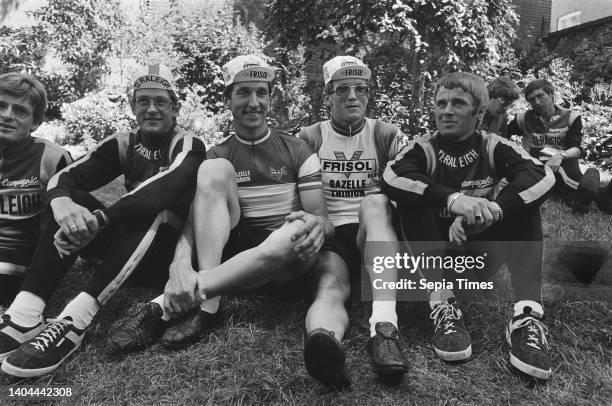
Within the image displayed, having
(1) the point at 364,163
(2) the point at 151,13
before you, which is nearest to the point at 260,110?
(1) the point at 364,163

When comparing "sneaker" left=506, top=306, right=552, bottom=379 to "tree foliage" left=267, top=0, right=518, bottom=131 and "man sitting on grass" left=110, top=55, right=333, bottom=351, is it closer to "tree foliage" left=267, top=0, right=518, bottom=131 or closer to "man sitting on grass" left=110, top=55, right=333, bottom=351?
"man sitting on grass" left=110, top=55, right=333, bottom=351

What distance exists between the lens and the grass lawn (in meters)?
2.04

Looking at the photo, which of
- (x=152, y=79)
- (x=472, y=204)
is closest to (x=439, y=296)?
(x=472, y=204)

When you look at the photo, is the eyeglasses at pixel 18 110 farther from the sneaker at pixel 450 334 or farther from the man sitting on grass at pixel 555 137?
the man sitting on grass at pixel 555 137

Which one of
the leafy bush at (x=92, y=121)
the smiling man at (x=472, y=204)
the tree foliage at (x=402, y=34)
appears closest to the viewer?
the smiling man at (x=472, y=204)

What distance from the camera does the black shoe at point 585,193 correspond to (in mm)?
5004

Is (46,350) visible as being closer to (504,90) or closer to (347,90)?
(347,90)

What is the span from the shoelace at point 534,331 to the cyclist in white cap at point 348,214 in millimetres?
576

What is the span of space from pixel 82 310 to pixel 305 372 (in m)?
1.13

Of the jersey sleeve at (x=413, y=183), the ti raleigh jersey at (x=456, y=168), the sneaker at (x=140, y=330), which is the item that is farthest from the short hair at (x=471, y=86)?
the sneaker at (x=140, y=330)

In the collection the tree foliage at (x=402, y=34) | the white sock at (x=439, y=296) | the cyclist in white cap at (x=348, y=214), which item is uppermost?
the tree foliage at (x=402, y=34)

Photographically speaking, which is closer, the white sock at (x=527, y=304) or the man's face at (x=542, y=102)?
the white sock at (x=527, y=304)

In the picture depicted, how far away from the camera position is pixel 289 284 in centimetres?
272

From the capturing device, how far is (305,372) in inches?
85.5
